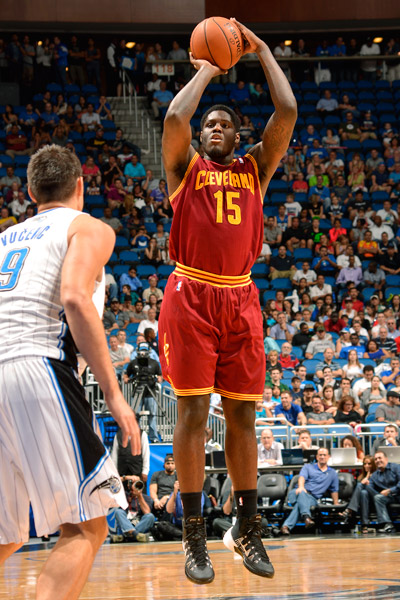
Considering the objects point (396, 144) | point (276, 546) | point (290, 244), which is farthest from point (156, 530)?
point (396, 144)

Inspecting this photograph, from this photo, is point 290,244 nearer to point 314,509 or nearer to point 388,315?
point 388,315

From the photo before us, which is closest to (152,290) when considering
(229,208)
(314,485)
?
(314,485)

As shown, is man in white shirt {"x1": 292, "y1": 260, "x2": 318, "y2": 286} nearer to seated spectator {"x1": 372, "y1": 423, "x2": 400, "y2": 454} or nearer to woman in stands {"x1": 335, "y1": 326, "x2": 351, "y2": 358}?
woman in stands {"x1": 335, "y1": 326, "x2": 351, "y2": 358}

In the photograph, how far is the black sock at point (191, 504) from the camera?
16.7ft

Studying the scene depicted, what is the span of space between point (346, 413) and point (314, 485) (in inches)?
69.6

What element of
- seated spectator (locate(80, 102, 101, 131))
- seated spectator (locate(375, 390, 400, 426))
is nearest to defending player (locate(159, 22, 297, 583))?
seated spectator (locate(375, 390, 400, 426))

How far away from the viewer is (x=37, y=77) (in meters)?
22.6

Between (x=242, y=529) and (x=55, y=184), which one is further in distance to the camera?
(x=242, y=529)

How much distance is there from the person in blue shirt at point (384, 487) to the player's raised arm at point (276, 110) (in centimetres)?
788

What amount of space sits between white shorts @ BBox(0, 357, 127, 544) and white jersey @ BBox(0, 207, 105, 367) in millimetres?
87

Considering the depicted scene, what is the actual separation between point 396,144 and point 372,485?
11.5 m

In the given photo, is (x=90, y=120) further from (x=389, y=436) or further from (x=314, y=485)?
(x=314, y=485)

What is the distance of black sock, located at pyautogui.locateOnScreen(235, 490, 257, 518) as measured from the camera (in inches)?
206

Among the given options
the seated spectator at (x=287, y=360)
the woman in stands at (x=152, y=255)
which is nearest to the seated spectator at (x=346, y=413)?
the seated spectator at (x=287, y=360)
